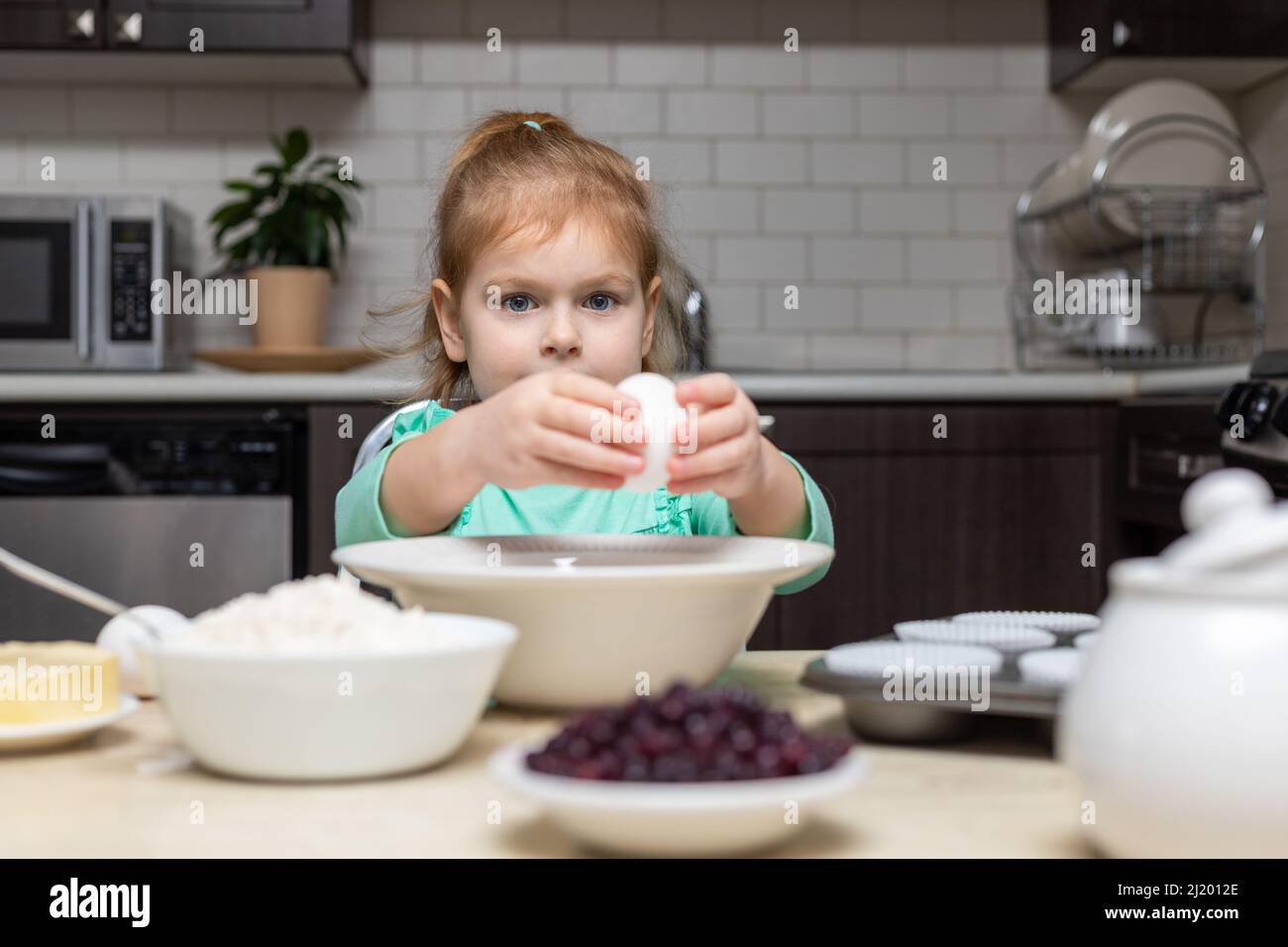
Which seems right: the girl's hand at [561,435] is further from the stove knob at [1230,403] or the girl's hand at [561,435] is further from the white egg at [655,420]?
the stove knob at [1230,403]

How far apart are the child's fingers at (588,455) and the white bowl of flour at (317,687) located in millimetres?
178

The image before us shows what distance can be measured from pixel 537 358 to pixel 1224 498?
91 cm

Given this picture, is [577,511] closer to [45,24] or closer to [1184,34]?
[45,24]

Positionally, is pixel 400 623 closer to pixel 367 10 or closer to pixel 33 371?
pixel 33 371

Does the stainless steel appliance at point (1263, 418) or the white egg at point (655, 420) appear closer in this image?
the white egg at point (655, 420)

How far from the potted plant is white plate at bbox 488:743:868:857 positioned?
8.30ft

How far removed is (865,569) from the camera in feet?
8.12

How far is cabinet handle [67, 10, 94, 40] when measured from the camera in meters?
2.74

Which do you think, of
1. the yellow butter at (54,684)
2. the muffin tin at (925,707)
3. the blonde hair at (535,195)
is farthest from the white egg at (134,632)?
the blonde hair at (535,195)

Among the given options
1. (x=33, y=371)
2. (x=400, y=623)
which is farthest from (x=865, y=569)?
(x=400, y=623)

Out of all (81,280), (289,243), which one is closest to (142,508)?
(81,280)

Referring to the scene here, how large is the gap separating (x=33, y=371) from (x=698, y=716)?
2.55m

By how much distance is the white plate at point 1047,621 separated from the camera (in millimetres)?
827

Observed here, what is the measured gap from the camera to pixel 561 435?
788 millimetres
